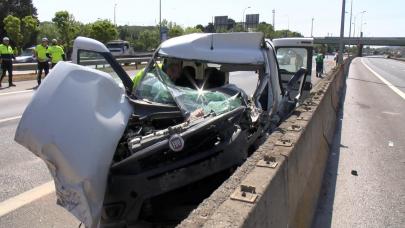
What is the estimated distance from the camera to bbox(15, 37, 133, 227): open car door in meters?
3.32

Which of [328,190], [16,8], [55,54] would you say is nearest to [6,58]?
[55,54]

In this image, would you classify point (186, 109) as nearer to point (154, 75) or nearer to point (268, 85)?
point (154, 75)

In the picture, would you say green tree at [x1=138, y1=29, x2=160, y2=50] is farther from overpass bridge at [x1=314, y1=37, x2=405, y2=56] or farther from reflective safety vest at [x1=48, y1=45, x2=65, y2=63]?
reflective safety vest at [x1=48, y1=45, x2=65, y2=63]

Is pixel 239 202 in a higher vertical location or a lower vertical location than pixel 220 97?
lower

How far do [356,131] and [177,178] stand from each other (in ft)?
26.2

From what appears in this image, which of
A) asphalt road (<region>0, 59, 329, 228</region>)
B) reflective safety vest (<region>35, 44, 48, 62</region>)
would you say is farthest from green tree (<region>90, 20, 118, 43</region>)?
asphalt road (<region>0, 59, 329, 228</region>)

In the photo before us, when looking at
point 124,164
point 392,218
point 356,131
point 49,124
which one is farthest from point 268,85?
point 356,131

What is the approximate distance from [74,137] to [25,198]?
91.1 inches

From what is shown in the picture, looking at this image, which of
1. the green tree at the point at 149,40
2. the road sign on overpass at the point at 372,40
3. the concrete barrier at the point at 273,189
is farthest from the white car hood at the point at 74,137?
the road sign on overpass at the point at 372,40

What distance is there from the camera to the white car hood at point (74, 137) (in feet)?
10.9

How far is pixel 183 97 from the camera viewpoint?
4934 millimetres

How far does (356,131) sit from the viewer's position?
10.7m

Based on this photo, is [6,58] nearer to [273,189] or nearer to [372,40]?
[273,189]

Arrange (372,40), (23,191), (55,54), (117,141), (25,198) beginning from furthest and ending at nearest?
(372,40) < (55,54) < (23,191) < (25,198) < (117,141)
